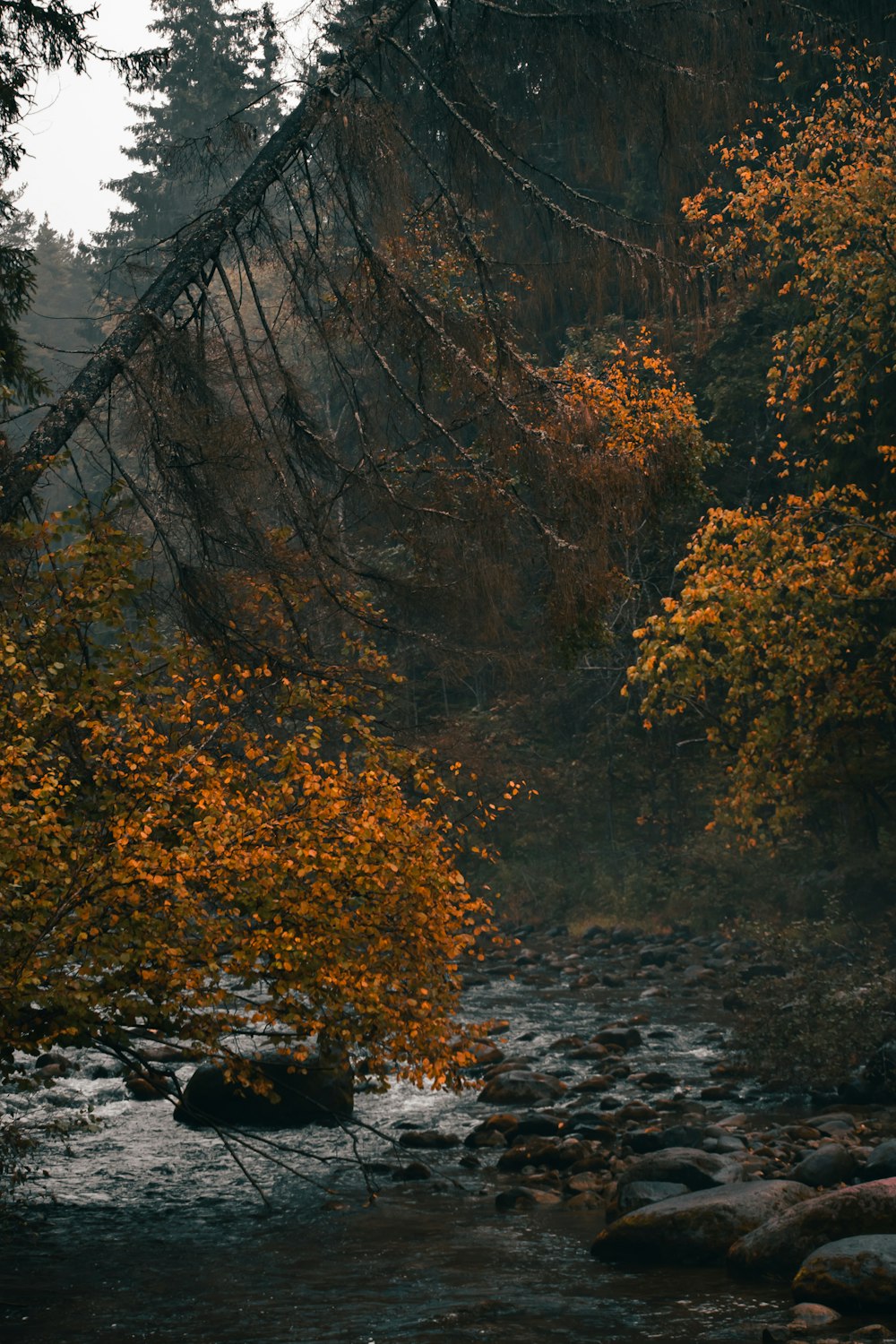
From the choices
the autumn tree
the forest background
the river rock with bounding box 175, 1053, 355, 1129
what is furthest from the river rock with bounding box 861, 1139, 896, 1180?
the autumn tree

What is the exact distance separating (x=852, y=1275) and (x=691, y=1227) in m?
1.38

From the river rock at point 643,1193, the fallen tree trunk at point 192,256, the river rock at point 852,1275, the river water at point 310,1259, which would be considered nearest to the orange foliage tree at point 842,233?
the fallen tree trunk at point 192,256

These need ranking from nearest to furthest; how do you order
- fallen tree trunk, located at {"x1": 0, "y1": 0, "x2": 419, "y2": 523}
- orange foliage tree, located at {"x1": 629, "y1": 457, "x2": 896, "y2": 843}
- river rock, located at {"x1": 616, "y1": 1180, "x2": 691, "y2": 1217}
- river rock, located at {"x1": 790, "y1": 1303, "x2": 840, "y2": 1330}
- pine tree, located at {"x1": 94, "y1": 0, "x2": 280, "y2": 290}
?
river rock, located at {"x1": 790, "y1": 1303, "x2": 840, "y2": 1330} < river rock, located at {"x1": 616, "y1": 1180, "x2": 691, "y2": 1217} < fallen tree trunk, located at {"x1": 0, "y1": 0, "x2": 419, "y2": 523} < orange foliage tree, located at {"x1": 629, "y1": 457, "x2": 896, "y2": 843} < pine tree, located at {"x1": 94, "y1": 0, "x2": 280, "y2": 290}

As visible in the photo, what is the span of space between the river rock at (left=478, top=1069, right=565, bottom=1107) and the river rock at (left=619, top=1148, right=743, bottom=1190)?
9.18ft

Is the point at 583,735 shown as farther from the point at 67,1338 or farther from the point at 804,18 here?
the point at 67,1338

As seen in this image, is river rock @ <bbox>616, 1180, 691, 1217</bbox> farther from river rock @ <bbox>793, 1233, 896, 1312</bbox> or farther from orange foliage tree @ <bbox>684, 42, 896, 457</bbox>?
orange foliage tree @ <bbox>684, 42, 896, 457</bbox>

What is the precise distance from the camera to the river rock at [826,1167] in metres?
8.96

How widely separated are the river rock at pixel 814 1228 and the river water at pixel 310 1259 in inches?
8.5

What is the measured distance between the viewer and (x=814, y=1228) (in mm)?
7605

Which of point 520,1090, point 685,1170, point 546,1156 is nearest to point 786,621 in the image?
point 520,1090

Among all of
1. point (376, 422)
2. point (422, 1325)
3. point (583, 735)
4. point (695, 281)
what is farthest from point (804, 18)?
point (583, 735)

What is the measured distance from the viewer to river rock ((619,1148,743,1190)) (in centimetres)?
914

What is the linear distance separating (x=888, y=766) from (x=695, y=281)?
935cm

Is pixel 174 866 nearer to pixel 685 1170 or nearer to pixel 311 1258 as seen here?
pixel 311 1258
